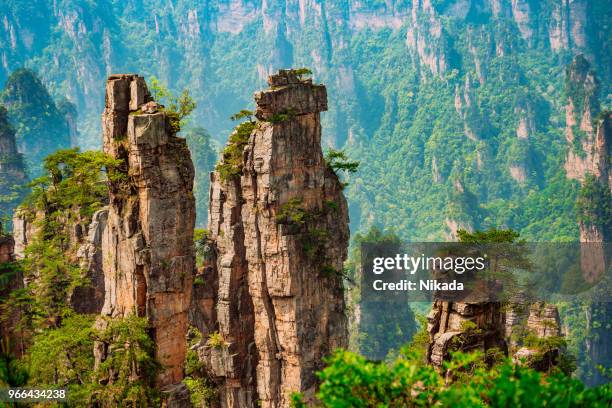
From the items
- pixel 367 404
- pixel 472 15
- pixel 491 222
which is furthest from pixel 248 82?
pixel 367 404

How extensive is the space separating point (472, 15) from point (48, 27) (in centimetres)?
7288

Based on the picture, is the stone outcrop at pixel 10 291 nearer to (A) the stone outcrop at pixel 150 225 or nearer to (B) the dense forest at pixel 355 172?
(B) the dense forest at pixel 355 172

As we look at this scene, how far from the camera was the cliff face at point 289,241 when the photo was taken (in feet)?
124

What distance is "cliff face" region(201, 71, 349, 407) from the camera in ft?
124

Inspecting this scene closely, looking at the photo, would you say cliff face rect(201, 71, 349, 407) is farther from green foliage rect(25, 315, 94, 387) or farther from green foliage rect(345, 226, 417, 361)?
green foliage rect(345, 226, 417, 361)

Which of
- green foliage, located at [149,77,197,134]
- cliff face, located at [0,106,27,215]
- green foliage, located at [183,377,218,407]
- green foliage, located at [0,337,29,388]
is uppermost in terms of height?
cliff face, located at [0,106,27,215]

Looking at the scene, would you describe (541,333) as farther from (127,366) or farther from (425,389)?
(425,389)

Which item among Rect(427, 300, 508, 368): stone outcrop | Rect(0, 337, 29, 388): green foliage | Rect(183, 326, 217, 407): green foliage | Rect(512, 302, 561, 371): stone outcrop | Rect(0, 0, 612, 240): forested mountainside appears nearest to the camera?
Rect(0, 337, 29, 388): green foliage

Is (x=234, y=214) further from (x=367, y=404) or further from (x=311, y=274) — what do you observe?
(x=367, y=404)

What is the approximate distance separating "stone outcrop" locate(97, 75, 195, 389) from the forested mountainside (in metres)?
102

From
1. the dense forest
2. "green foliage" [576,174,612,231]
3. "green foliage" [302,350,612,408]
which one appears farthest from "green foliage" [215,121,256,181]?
"green foliage" [576,174,612,231]

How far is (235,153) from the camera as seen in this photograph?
3944cm

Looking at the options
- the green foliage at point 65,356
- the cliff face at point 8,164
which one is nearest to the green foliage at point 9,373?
the green foliage at point 65,356

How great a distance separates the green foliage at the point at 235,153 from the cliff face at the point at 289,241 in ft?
0.81
